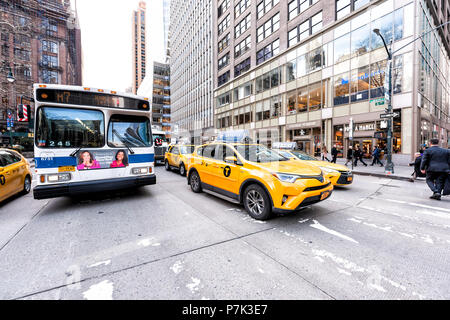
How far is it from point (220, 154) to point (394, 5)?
20.5 m

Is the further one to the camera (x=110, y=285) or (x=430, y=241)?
(x=430, y=241)

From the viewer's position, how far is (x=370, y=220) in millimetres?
4352

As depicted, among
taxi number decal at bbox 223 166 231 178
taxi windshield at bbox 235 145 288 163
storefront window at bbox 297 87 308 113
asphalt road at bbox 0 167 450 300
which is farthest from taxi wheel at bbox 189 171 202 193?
storefront window at bbox 297 87 308 113

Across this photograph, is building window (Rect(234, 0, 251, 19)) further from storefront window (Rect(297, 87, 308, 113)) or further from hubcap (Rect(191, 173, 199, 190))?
hubcap (Rect(191, 173, 199, 190))

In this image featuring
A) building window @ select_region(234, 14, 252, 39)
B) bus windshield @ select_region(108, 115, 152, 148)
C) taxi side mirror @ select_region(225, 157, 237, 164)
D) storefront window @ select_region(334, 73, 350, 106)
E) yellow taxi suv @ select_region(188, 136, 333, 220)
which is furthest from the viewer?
building window @ select_region(234, 14, 252, 39)

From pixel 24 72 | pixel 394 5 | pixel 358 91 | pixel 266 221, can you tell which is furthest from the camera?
pixel 24 72

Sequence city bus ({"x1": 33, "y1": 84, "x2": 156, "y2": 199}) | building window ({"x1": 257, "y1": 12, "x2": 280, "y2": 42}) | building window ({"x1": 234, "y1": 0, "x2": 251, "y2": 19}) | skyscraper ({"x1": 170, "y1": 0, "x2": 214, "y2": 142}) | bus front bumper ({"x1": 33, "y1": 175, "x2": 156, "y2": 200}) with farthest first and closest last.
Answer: skyscraper ({"x1": 170, "y1": 0, "x2": 214, "y2": 142}) → building window ({"x1": 234, "y1": 0, "x2": 251, "y2": 19}) → building window ({"x1": 257, "y1": 12, "x2": 280, "y2": 42}) → city bus ({"x1": 33, "y1": 84, "x2": 156, "y2": 199}) → bus front bumper ({"x1": 33, "y1": 175, "x2": 156, "y2": 200})

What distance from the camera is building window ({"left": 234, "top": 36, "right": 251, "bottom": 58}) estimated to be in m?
29.3

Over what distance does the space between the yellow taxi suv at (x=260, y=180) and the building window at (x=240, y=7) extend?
32.5 m

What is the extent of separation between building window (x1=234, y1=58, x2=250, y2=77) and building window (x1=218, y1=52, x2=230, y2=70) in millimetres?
3518

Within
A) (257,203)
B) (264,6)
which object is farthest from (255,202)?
(264,6)

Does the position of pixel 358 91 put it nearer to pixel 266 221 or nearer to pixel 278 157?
Answer: pixel 278 157

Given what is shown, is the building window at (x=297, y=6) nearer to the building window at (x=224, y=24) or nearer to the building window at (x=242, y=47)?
the building window at (x=242, y=47)
